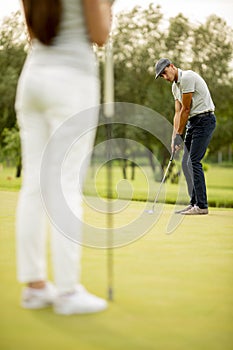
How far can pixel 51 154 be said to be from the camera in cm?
123

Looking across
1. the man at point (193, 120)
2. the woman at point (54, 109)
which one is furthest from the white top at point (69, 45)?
the man at point (193, 120)

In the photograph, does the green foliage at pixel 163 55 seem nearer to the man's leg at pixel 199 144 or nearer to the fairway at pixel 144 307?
the man's leg at pixel 199 144

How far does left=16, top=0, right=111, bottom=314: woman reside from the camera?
1207 millimetres

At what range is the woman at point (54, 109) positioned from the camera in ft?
3.96

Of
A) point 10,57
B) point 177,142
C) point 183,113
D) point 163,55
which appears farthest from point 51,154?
point 163,55

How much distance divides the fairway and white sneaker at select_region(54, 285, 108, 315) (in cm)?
2

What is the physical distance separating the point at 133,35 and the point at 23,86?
581cm

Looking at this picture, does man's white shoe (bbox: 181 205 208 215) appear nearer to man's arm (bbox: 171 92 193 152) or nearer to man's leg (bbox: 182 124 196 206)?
man's leg (bbox: 182 124 196 206)

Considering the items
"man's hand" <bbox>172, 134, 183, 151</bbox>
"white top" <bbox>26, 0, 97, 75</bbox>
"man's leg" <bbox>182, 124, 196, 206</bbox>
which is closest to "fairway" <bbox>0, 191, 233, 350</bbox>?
"white top" <bbox>26, 0, 97, 75</bbox>

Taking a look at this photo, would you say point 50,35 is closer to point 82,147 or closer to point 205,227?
point 82,147

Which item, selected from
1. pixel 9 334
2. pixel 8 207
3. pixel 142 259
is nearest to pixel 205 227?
pixel 142 259

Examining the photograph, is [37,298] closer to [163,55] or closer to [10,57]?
[10,57]

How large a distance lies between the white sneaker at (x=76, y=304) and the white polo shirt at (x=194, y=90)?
2034 millimetres

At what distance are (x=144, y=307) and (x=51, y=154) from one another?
1.26ft
